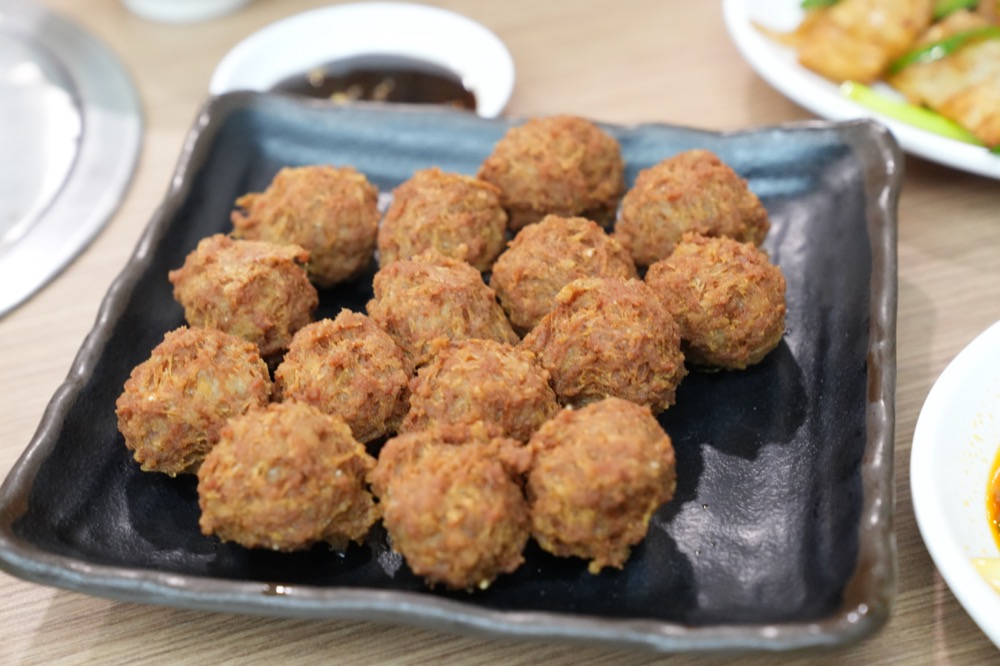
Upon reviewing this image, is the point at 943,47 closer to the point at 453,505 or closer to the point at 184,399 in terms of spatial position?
the point at 453,505

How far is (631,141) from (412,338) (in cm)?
121

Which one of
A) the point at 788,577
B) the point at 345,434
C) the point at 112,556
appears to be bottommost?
the point at 788,577

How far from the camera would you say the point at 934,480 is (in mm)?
2188

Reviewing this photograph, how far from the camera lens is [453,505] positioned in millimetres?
2064

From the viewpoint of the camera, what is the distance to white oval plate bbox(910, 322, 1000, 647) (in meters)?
1.99

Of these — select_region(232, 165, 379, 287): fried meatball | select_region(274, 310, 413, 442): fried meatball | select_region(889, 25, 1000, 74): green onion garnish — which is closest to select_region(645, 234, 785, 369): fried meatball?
select_region(274, 310, 413, 442): fried meatball

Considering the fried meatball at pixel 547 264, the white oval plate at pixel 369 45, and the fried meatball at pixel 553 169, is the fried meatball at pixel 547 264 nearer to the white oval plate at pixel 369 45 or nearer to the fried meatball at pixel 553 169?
the fried meatball at pixel 553 169

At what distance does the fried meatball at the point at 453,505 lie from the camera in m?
2.06

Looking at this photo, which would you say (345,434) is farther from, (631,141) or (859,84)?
(859,84)

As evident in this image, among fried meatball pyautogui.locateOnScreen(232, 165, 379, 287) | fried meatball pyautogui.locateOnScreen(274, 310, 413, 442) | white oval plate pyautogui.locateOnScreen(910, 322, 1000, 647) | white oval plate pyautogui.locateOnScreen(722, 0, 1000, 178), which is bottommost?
white oval plate pyautogui.locateOnScreen(910, 322, 1000, 647)

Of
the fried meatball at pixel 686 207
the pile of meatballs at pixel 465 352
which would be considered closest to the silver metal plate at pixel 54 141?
the pile of meatballs at pixel 465 352

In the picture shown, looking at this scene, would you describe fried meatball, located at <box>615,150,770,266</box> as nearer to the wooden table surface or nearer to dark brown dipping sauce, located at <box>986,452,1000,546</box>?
the wooden table surface

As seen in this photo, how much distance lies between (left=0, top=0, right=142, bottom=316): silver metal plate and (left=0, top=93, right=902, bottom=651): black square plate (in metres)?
0.70

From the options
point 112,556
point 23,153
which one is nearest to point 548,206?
point 112,556
